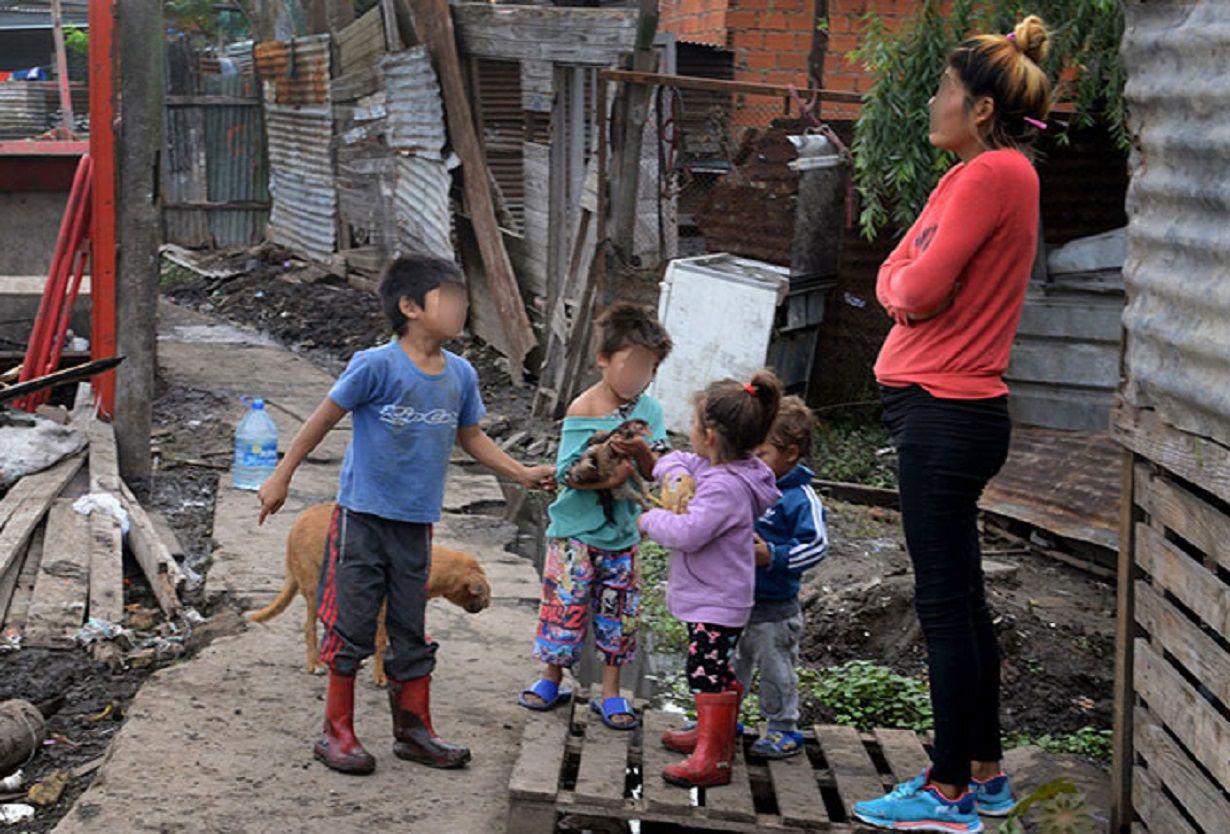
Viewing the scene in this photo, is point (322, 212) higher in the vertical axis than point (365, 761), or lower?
higher

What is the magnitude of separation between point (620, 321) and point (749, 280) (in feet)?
17.1

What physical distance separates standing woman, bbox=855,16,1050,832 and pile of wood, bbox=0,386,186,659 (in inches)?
123

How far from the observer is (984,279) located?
140 inches

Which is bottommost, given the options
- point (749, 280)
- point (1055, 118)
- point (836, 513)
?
point (836, 513)

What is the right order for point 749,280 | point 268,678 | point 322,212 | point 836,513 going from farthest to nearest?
point 322,212, point 749,280, point 836,513, point 268,678

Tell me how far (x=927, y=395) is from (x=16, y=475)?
493cm

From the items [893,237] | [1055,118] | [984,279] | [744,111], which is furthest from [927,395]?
[744,111]

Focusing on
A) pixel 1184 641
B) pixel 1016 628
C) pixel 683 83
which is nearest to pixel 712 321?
pixel 683 83

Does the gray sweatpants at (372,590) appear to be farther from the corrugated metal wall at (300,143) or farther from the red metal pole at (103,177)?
the corrugated metal wall at (300,143)

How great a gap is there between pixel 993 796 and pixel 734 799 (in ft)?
2.22

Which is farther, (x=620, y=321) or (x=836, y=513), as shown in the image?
(x=836, y=513)

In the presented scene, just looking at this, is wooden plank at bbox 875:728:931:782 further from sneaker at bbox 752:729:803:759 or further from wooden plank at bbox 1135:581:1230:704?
wooden plank at bbox 1135:581:1230:704

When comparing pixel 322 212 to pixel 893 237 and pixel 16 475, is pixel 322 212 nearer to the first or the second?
pixel 893 237

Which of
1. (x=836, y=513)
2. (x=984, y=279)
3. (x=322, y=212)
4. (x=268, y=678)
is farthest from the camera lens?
(x=322, y=212)
